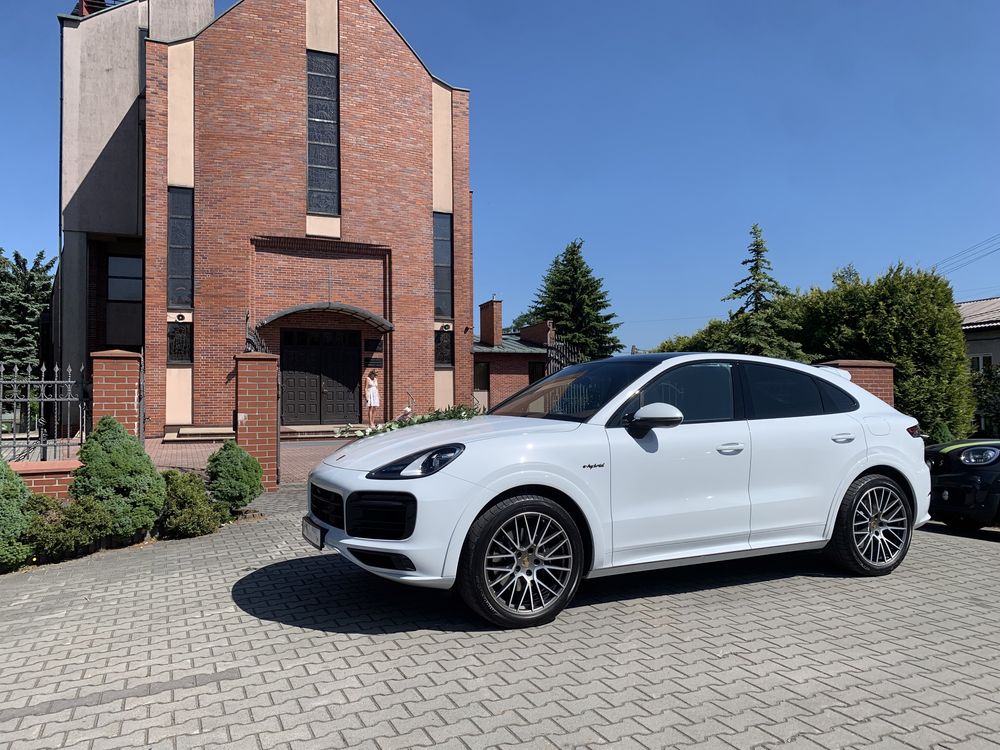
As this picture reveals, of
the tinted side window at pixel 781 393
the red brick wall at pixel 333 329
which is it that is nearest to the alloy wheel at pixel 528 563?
the tinted side window at pixel 781 393

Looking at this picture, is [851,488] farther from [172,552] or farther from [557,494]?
[172,552]

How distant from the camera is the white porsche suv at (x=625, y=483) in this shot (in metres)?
4.01

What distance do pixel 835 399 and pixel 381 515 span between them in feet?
12.0

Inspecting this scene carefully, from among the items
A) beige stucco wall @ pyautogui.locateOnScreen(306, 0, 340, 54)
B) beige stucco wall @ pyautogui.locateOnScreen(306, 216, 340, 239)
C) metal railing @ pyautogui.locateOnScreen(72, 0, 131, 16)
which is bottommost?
beige stucco wall @ pyautogui.locateOnScreen(306, 216, 340, 239)

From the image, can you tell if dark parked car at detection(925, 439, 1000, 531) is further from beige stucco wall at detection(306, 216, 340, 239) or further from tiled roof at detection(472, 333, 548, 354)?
tiled roof at detection(472, 333, 548, 354)

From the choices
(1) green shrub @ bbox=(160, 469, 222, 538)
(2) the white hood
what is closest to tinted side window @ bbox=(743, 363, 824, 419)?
(2) the white hood

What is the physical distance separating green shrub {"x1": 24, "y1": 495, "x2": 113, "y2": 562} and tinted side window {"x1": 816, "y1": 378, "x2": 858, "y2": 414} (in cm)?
639

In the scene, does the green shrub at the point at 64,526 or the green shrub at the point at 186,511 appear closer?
the green shrub at the point at 64,526

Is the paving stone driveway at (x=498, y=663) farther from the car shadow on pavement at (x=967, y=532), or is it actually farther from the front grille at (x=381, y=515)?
the car shadow on pavement at (x=967, y=532)

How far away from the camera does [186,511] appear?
7.01 m

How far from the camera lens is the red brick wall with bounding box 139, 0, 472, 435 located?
1952 centimetres

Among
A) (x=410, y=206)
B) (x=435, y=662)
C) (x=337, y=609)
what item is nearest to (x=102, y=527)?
(x=337, y=609)

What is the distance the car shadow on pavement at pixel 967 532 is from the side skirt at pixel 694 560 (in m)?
3.24

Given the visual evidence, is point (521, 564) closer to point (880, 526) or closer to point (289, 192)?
point (880, 526)
